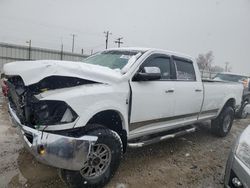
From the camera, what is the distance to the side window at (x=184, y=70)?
4.43m

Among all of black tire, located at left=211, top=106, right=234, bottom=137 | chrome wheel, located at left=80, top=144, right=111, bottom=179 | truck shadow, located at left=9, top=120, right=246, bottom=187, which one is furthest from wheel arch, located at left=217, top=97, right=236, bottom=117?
chrome wheel, located at left=80, top=144, right=111, bottom=179

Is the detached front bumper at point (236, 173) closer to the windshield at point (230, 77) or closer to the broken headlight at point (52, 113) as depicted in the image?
the broken headlight at point (52, 113)

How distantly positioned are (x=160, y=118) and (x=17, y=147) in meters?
2.61

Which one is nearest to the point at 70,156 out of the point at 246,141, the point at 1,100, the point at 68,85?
the point at 68,85

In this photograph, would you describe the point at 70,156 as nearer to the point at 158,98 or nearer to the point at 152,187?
the point at 152,187

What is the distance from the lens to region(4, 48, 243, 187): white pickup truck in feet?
8.31

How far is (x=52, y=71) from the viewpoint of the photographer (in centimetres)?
255

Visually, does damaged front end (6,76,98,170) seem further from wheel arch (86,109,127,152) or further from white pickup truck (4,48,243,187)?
wheel arch (86,109,127,152)

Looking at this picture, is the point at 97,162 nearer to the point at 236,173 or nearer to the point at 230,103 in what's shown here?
the point at 236,173

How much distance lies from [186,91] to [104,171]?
2217 mm

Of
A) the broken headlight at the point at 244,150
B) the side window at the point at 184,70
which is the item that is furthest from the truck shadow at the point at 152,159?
the side window at the point at 184,70

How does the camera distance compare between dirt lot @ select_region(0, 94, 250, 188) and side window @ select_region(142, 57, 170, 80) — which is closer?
dirt lot @ select_region(0, 94, 250, 188)

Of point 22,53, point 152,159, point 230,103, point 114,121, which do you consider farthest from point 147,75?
point 22,53

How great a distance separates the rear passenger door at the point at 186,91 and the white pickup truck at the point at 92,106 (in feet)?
0.11
